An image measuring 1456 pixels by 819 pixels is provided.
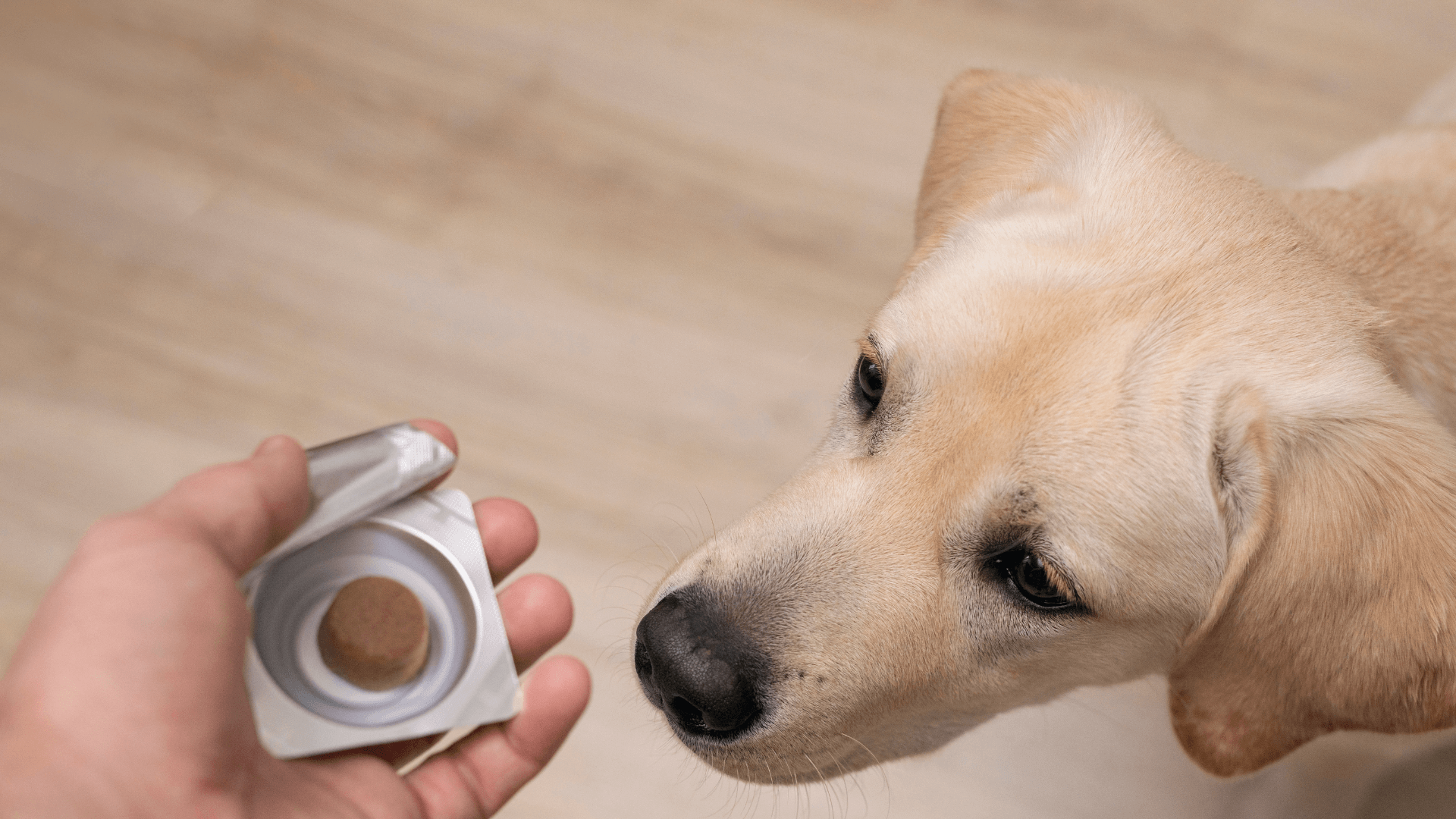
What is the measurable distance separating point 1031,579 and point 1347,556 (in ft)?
1.50

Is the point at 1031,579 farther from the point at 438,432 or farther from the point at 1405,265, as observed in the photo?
the point at 438,432

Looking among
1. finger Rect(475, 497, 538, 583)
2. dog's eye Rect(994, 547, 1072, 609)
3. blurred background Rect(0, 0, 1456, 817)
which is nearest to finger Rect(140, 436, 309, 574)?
finger Rect(475, 497, 538, 583)

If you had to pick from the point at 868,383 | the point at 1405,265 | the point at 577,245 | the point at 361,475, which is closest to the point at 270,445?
the point at 361,475

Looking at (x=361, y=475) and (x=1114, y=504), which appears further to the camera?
(x=361, y=475)

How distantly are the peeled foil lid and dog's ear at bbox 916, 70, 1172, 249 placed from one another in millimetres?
1129

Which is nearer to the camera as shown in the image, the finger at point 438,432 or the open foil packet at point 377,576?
the open foil packet at point 377,576

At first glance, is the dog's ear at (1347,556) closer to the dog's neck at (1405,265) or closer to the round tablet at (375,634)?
the dog's neck at (1405,265)

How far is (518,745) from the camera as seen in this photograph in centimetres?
195

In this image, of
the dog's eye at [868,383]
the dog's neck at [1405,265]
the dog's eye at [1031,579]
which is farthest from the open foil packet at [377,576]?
the dog's neck at [1405,265]

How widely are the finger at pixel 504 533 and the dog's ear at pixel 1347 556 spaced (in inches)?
54.2

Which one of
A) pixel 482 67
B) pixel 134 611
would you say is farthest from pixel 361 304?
pixel 134 611

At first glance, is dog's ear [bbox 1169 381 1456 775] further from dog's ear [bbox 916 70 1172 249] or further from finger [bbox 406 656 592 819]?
finger [bbox 406 656 592 819]

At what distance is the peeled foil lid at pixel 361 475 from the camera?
189 cm

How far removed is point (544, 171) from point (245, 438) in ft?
3.99
